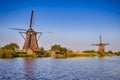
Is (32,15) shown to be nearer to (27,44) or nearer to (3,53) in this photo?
(27,44)

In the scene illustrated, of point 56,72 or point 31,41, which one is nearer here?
point 56,72

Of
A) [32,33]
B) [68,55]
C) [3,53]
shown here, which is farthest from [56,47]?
[3,53]

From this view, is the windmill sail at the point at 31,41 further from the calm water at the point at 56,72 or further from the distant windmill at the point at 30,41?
the calm water at the point at 56,72

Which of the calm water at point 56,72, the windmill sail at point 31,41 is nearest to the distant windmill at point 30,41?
the windmill sail at point 31,41

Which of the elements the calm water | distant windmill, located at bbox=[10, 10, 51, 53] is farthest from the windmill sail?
the calm water

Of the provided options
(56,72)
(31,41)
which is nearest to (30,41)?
(31,41)

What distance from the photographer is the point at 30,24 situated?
70562mm

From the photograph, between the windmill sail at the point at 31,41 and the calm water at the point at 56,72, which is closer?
the calm water at the point at 56,72

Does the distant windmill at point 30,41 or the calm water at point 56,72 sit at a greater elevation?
the distant windmill at point 30,41

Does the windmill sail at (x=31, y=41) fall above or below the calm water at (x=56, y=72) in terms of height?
above

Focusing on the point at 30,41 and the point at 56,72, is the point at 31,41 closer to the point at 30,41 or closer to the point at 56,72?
the point at 30,41

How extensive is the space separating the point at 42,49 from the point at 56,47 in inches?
839

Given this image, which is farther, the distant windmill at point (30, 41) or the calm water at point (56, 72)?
the distant windmill at point (30, 41)

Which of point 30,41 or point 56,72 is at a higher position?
point 30,41
